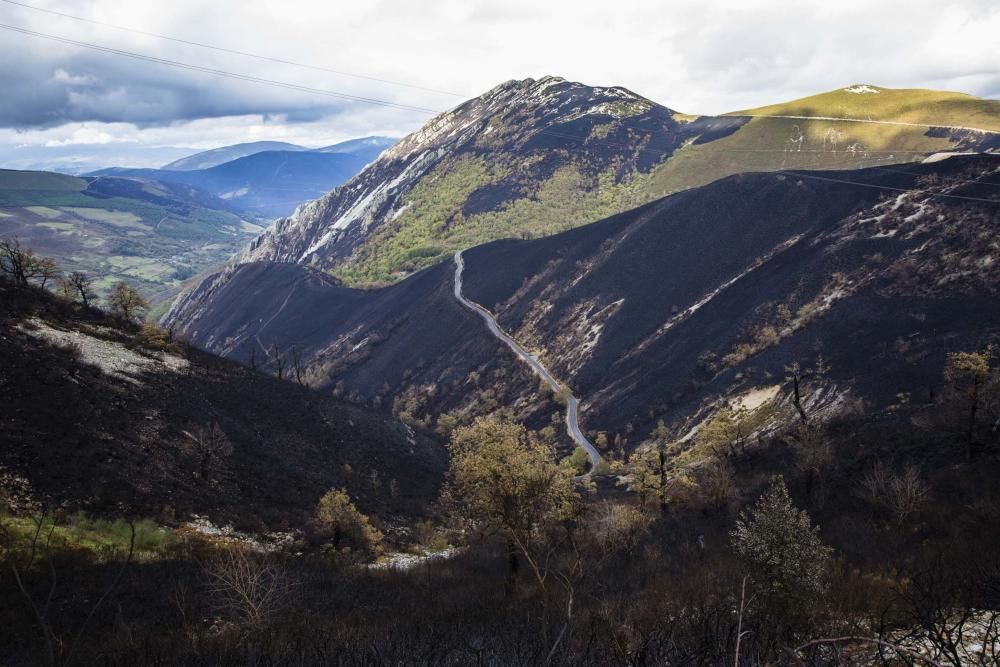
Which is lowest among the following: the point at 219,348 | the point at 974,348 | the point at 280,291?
the point at 219,348

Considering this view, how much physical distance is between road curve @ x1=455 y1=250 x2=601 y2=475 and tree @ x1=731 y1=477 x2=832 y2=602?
44.1 m

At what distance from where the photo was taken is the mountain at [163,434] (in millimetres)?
30828

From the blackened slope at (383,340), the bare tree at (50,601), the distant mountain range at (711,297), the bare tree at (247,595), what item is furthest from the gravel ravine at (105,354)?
the blackened slope at (383,340)

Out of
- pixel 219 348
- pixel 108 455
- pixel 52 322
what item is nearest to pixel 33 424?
pixel 108 455

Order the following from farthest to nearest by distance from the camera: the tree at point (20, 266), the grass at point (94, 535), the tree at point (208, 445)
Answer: the tree at point (20, 266) → the tree at point (208, 445) → the grass at point (94, 535)

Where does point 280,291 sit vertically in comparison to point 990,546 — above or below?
below

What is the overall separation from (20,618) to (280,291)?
16727 cm

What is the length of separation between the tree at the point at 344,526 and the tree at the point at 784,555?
25.3 m

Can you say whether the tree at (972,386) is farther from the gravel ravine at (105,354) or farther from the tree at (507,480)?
the gravel ravine at (105,354)

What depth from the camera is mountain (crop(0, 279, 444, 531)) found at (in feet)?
101

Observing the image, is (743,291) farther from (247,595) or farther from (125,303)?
(125,303)

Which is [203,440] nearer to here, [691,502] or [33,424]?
[33,424]

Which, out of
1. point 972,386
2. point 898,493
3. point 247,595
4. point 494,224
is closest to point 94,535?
point 247,595

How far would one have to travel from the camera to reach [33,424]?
3238 centimetres
